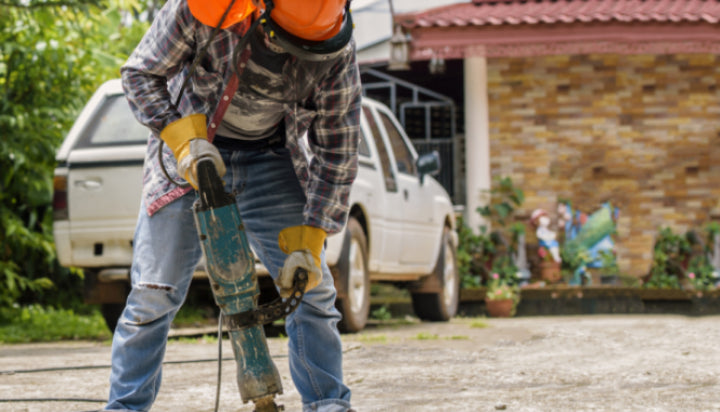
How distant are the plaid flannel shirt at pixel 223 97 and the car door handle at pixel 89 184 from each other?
3.22 meters

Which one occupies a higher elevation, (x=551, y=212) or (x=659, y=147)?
(x=659, y=147)

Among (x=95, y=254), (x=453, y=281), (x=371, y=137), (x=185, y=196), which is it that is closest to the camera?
(x=185, y=196)

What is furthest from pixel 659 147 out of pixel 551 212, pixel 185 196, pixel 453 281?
pixel 185 196

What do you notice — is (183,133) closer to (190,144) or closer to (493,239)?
(190,144)

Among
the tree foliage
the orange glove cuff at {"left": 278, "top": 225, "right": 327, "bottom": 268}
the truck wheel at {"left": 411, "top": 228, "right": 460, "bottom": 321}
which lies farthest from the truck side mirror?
the orange glove cuff at {"left": 278, "top": 225, "right": 327, "bottom": 268}

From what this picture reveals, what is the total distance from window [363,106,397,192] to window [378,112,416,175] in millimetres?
244

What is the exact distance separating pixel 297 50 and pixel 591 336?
14.6 ft

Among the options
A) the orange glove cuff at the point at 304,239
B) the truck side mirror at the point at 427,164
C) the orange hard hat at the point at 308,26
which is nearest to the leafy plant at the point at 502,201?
the truck side mirror at the point at 427,164

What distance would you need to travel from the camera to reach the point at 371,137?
768 cm

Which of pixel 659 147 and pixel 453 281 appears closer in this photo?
pixel 453 281

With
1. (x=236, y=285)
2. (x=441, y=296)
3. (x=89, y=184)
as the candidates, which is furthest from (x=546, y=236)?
(x=236, y=285)

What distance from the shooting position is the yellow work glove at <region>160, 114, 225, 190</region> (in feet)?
9.06

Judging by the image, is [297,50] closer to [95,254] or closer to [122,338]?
[122,338]

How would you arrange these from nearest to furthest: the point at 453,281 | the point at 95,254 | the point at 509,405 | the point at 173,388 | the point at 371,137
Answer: the point at 509,405
the point at 173,388
the point at 95,254
the point at 371,137
the point at 453,281
